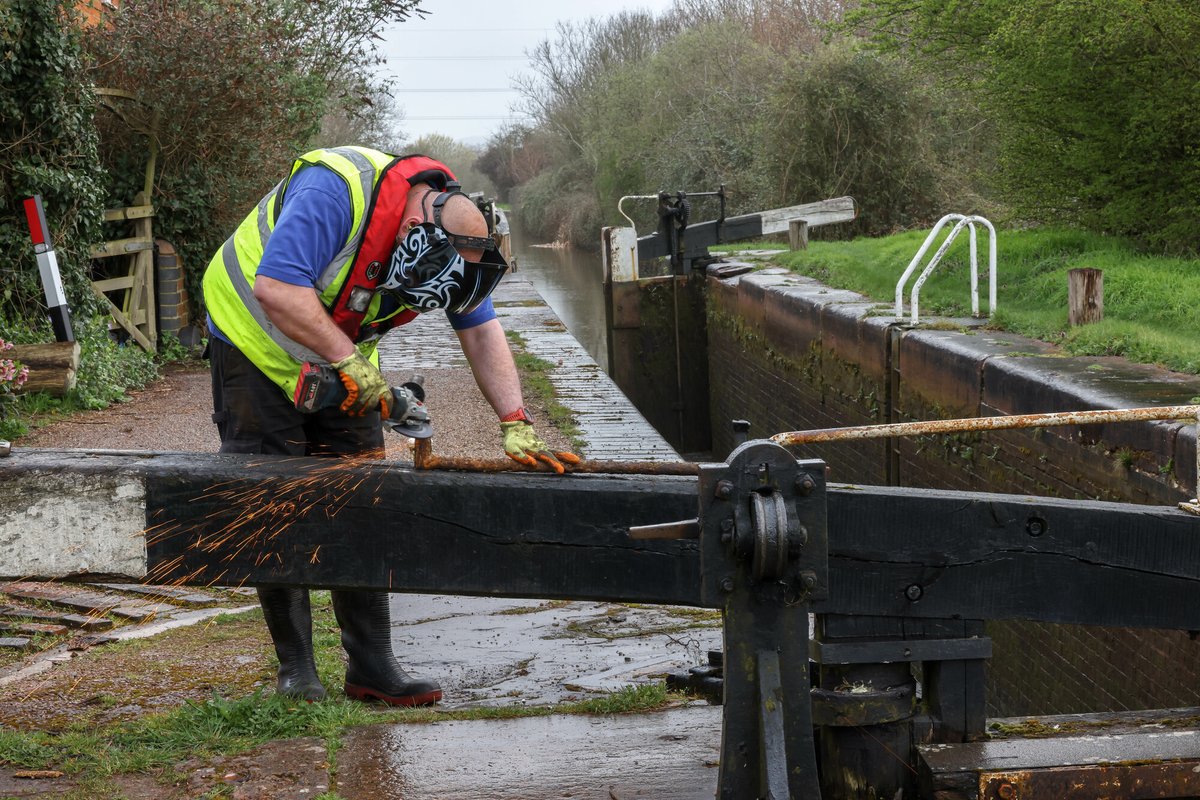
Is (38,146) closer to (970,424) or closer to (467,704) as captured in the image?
(467,704)

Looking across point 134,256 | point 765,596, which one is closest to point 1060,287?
point 765,596

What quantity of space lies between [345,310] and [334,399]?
0.38 meters

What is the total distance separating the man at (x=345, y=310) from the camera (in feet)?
11.5

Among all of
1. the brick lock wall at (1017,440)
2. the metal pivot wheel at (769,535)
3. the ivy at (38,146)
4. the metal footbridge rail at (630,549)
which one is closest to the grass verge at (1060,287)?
the brick lock wall at (1017,440)

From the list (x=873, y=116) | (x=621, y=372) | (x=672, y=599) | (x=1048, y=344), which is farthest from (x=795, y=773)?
(x=873, y=116)

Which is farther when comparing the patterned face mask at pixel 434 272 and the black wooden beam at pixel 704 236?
the black wooden beam at pixel 704 236

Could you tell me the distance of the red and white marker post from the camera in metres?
10.3

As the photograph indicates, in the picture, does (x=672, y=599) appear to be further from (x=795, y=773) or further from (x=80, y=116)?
(x=80, y=116)

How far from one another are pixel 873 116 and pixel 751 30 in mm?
18177

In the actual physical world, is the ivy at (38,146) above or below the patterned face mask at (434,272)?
above

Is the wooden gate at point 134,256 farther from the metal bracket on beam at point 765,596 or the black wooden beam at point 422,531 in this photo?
the metal bracket on beam at point 765,596

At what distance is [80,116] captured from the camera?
1123 centimetres

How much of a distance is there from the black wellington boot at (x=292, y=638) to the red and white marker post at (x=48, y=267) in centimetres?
715

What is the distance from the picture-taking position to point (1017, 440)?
6820mm
